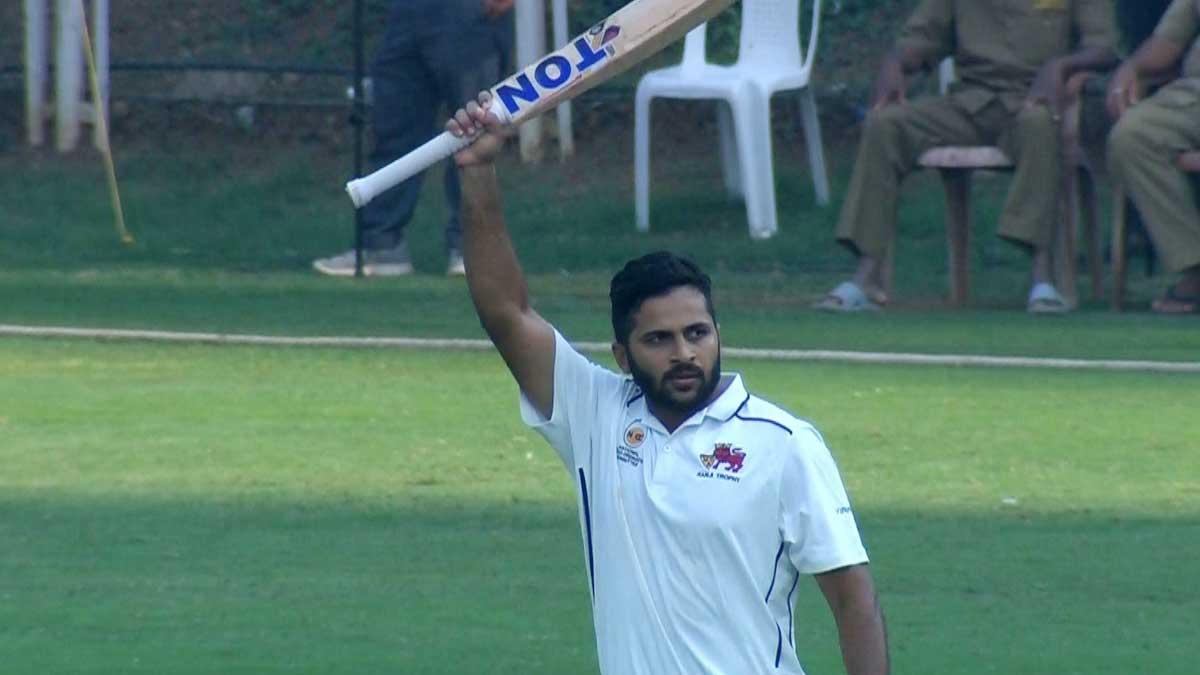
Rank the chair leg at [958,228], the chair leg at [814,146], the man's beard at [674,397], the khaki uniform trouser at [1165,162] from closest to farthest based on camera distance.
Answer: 1. the man's beard at [674,397]
2. the khaki uniform trouser at [1165,162]
3. the chair leg at [958,228]
4. the chair leg at [814,146]

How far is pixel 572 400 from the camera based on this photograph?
4.32 meters

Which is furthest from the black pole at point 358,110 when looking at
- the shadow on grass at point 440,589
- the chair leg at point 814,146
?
the shadow on grass at point 440,589

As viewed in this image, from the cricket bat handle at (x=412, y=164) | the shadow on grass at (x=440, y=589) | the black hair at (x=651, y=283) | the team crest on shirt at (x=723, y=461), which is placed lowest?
the shadow on grass at (x=440, y=589)

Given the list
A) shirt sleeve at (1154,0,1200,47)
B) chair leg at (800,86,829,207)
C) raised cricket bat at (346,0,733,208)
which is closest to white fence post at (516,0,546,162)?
chair leg at (800,86,829,207)

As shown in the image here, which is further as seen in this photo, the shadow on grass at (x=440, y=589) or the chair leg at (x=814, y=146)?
the chair leg at (x=814, y=146)

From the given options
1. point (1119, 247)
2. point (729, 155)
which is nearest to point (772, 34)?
point (729, 155)

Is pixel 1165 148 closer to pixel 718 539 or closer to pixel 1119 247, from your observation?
pixel 1119 247

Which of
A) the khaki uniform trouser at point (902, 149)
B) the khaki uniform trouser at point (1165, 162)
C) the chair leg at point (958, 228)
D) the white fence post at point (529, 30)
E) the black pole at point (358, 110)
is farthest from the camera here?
the white fence post at point (529, 30)

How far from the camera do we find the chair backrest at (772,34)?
1369 cm

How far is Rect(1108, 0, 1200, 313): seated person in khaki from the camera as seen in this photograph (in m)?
10.5

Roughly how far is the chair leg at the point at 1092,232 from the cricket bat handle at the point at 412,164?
7214 mm

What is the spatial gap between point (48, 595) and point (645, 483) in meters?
2.62

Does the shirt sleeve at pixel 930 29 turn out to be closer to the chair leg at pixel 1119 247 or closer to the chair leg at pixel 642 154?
the chair leg at pixel 1119 247

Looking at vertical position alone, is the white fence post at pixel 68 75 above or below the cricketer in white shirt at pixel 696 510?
above
